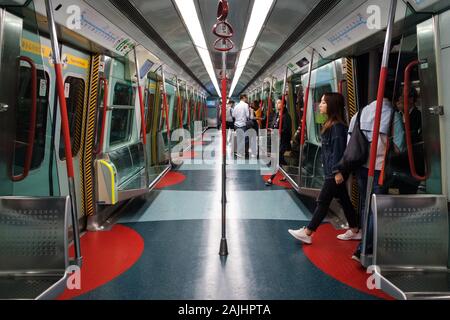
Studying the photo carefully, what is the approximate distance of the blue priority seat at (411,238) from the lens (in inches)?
111

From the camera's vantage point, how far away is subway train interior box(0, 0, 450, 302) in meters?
2.80

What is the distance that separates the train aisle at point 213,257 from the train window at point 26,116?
1181 millimetres

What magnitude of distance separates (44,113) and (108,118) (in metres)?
A: 1.56

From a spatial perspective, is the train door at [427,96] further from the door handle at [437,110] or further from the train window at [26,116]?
the train window at [26,116]

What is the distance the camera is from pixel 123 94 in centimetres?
621

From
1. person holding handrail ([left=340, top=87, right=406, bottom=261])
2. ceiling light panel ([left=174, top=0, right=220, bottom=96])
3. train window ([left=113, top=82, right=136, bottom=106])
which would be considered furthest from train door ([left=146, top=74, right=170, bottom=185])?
person holding handrail ([left=340, top=87, right=406, bottom=261])

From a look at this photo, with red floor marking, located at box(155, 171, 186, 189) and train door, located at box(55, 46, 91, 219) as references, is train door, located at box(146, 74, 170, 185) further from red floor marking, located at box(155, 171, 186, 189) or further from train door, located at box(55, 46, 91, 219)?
train door, located at box(55, 46, 91, 219)

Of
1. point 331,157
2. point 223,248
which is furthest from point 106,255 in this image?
point 331,157

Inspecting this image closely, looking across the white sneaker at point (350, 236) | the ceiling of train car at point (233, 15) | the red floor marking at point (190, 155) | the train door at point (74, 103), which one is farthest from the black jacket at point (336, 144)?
the red floor marking at point (190, 155)

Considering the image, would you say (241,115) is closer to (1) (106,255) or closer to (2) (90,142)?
(2) (90,142)

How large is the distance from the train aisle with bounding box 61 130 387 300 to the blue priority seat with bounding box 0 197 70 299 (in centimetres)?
29

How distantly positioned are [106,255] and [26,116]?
1.64 meters

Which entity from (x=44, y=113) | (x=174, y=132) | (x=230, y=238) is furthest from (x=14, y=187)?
(x=174, y=132)
